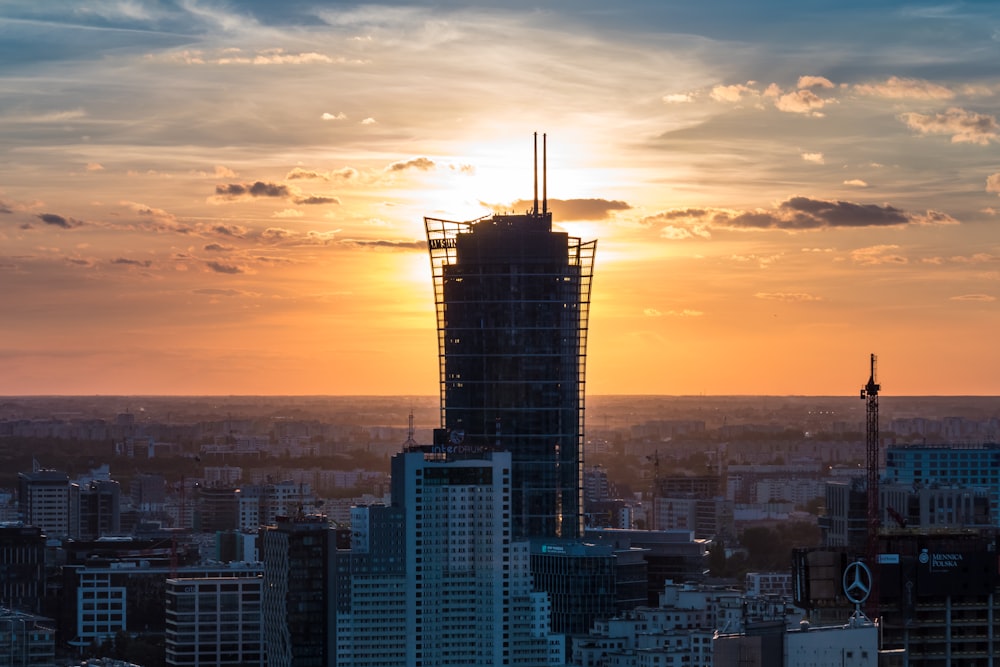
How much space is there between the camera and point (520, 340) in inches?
6043

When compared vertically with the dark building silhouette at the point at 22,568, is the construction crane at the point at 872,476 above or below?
above

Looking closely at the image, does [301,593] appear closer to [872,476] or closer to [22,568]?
[872,476]

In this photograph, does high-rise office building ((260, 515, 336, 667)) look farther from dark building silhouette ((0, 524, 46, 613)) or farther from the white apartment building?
dark building silhouette ((0, 524, 46, 613))

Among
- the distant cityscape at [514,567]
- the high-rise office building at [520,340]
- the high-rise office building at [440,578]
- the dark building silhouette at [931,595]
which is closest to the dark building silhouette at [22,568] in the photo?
the distant cityscape at [514,567]

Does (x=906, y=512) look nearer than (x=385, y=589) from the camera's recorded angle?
No

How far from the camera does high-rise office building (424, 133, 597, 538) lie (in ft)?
496

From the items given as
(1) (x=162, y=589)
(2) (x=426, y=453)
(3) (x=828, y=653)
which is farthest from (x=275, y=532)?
(3) (x=828, y=653)

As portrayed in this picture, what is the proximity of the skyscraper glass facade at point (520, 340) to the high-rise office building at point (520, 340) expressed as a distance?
0.20ft

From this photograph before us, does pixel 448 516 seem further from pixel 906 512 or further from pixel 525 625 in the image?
pixel 906 512

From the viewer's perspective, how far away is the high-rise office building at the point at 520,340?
151 meters

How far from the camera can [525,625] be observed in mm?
107750

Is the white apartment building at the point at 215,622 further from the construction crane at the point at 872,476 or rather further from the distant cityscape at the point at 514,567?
the construction crane at the point at 872,476

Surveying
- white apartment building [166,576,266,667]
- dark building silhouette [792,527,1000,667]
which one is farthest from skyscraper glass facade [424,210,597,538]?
dark building silhouette [792,527,1000,667]

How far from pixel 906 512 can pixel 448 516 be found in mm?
39491
